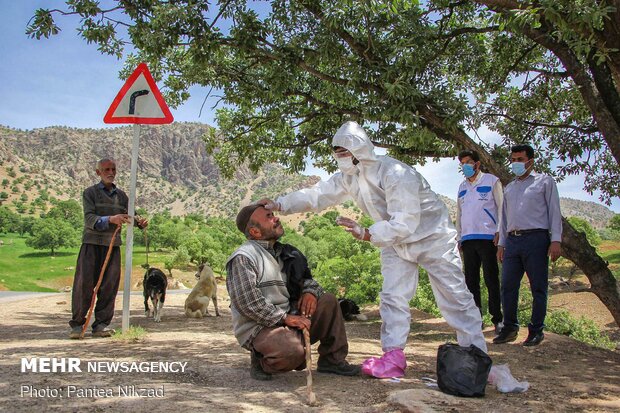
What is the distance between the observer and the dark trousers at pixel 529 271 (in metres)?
5.70

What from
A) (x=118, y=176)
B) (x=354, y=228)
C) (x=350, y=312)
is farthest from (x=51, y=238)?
(x=118, y=176)

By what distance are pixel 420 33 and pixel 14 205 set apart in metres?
72.7

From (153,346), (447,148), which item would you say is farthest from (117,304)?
(447,148)

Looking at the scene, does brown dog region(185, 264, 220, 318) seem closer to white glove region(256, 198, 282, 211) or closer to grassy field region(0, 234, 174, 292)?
white glove region(256, 198, 282, 211)

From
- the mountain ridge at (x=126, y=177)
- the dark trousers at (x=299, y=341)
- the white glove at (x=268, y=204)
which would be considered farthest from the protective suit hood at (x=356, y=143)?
the mountain ridge at (x=126, y=177)

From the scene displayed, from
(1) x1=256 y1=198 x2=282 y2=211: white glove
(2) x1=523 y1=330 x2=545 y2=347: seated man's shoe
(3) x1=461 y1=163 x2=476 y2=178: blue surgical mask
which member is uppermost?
(3) x1=461 y1=163 x2=476 y2=178: blue surgical mask

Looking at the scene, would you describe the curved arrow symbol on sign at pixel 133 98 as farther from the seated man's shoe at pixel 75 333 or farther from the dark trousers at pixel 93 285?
the seated man's shoe at pixel 75 333

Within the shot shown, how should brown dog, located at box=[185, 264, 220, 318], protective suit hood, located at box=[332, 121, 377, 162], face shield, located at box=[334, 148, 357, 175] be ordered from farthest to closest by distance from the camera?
brown dog, located at box=[185, 264, 220, 318]
face shield, located at box=[334, 148, 357, 175]
protective suit hood, located at box=[332, 121, 377, 162]

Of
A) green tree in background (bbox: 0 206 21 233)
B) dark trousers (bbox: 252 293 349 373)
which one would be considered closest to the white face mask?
dark trousers (bbox: 252 293 349 373)

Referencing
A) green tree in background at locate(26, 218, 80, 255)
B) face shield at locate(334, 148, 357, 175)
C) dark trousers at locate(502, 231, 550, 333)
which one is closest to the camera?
face shield at locate(334, 148, 357, 175)

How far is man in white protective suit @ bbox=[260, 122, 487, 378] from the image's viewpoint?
4062 mm

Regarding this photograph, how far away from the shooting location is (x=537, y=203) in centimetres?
580

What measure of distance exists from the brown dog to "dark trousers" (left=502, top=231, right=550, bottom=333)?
4.68m

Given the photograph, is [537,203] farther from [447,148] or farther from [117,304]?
[117,304]
